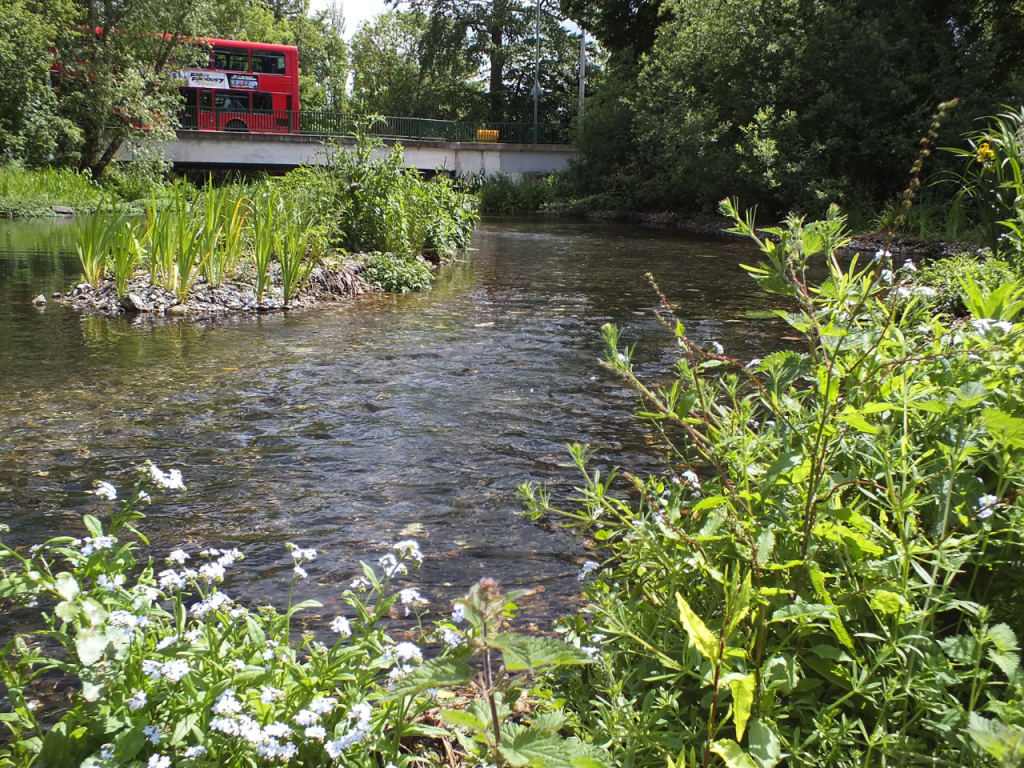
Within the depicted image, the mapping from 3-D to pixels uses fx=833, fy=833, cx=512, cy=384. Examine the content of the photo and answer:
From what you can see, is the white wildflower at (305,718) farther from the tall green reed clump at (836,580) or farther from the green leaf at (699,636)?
the green leaf at (699,636)

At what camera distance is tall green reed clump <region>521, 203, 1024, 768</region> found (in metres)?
1.71

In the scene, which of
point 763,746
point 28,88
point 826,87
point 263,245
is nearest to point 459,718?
point 763,746

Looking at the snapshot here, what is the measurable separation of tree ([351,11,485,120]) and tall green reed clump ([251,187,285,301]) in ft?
149

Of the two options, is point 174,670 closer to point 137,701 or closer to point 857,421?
point 137,701

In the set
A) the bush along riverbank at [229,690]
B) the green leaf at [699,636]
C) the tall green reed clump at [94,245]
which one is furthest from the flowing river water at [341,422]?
the bush along riverbank at [229,690]

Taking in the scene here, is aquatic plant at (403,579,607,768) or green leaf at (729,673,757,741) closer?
aquatic plant at (403,579,607,768)

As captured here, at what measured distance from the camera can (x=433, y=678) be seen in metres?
1.51

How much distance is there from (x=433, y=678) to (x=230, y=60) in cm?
3628

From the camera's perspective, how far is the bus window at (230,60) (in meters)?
33.1

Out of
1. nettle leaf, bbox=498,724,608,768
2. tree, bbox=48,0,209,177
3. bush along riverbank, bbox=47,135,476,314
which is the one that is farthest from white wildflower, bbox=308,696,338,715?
tree, bbox=48,0,209,177

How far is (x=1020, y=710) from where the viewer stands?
152 cm

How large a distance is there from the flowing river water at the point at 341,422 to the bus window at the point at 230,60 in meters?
25.2

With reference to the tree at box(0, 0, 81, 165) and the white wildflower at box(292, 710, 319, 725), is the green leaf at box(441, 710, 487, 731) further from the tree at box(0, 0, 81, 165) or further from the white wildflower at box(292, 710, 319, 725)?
the tree at box(0, 0, 81, 165)

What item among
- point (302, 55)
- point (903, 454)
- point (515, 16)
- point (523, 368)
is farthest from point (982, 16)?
point (302, 55)
